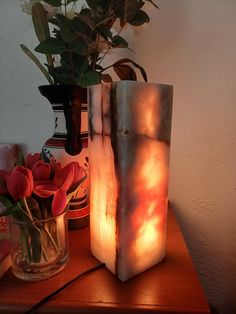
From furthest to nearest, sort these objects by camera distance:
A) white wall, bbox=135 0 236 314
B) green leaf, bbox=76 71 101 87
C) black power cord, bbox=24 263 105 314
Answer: white wall, bbox=135 0 236 314, green leaf, bbox=76 71 101 87, black power cord, bbox=24 263 105 314

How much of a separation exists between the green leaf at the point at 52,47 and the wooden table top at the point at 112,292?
395 mm

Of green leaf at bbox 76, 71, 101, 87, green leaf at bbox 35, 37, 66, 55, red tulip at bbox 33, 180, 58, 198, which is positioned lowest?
red tulip at bbox 33, 180, 58, 198

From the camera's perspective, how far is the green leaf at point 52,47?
420 millimetres

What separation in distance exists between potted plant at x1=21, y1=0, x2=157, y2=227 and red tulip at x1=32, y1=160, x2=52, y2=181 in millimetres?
127

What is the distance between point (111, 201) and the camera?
37cm

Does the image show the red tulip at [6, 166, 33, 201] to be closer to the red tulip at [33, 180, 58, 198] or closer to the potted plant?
the red tulip at [33, 180, 58, 198]

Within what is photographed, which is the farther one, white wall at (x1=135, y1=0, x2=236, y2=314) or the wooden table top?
white wall at (x1=135, y1=0, x2=236, y2=314)

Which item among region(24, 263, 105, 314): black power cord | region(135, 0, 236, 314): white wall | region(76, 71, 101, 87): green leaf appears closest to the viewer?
region(24, 263, 105, 314): black power cord

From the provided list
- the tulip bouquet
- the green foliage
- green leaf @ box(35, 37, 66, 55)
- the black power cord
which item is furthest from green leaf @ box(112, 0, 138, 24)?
the black power cord

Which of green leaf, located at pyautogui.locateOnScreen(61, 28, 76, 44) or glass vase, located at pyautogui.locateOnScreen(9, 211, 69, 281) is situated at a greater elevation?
green leaf, located at pyautogui.locateOnScreen(61, 28, 76, 44)

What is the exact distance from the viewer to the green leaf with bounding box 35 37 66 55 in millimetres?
420

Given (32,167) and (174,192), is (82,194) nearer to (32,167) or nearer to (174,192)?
(32,167)

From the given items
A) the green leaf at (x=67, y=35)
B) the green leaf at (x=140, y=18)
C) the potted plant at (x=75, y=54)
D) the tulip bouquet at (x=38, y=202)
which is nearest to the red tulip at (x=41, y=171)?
the tulip bouquet at (x=38, y=202)

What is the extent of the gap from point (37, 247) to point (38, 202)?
7cm
